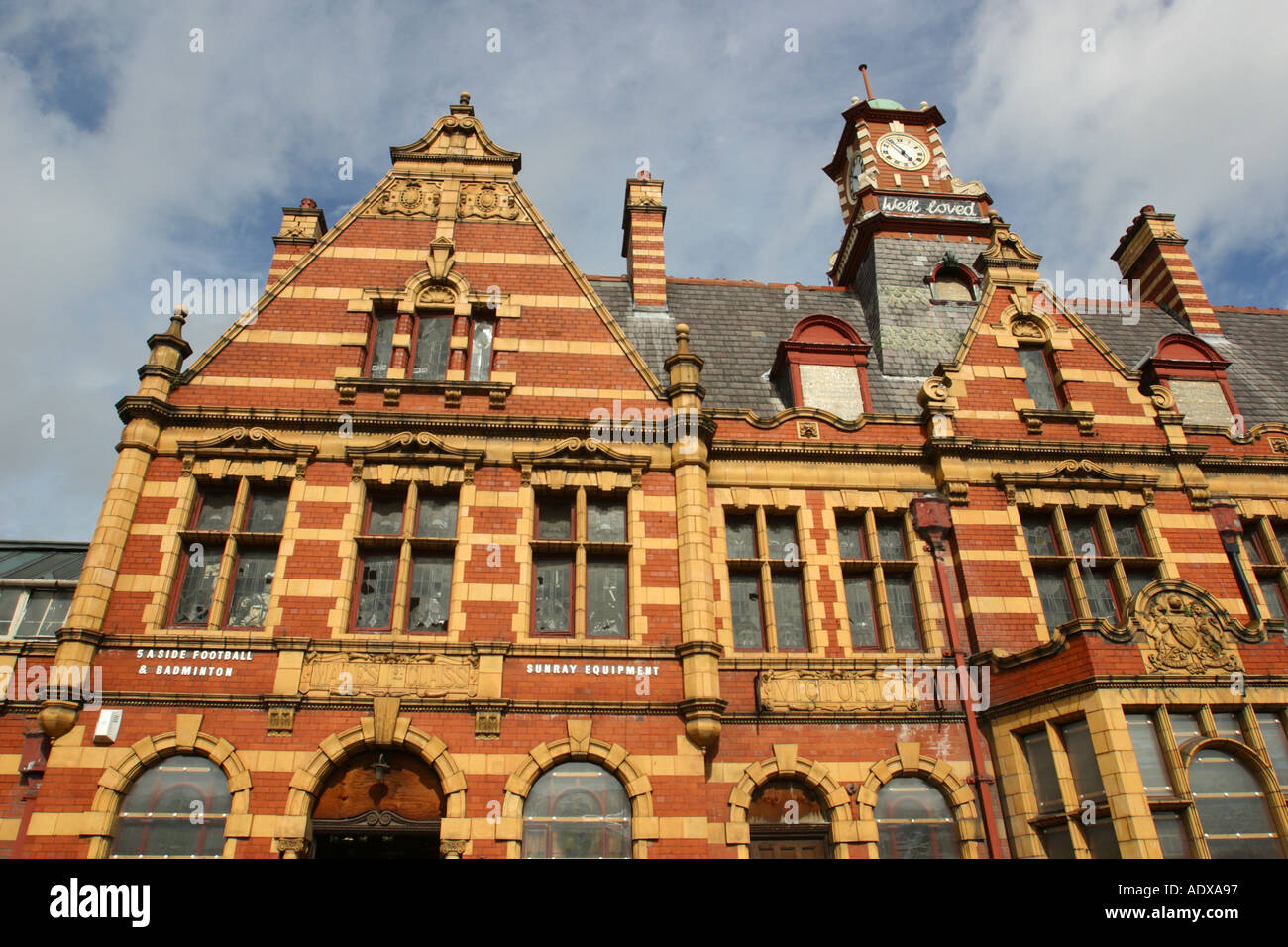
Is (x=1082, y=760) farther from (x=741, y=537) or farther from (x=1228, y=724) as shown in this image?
(x=741, y=537)

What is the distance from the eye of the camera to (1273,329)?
22734 millimetres

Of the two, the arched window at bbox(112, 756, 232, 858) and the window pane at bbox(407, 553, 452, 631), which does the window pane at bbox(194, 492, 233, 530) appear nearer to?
the window pane at bbox(407, 553, 452, 631)

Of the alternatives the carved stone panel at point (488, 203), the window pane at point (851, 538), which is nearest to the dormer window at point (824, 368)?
the window pane at point (851, 538)

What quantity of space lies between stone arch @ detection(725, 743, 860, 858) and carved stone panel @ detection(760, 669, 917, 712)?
69 cm

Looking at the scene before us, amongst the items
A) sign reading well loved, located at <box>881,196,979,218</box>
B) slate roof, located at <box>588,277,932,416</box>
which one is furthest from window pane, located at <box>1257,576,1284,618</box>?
sign reading well loved, located at <box>881,196,979,218</box>

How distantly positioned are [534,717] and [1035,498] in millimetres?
9623

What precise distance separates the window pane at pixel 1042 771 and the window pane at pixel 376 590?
9887 millimetres

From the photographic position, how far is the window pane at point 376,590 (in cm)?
1304

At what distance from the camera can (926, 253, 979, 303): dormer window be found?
2038 centimetres
